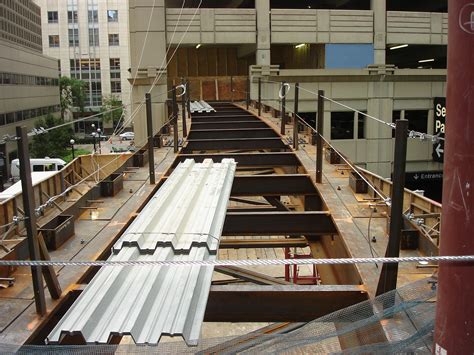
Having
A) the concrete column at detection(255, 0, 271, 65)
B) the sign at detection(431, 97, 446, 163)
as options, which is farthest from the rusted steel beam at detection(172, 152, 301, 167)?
the sign at detection(431, 97, 446, 163)

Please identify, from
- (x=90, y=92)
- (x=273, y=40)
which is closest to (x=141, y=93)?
(x=273, y=40)

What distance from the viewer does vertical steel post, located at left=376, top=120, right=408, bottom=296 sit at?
152 inches

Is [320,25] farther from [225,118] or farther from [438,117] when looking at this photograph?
[225,118]

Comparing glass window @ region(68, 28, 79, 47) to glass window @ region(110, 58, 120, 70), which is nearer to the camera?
glass window @ region(68, 28, 79, 47)

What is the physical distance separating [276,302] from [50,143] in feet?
183

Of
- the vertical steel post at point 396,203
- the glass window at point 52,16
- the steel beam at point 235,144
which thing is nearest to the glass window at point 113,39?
the glass window at point 52,16

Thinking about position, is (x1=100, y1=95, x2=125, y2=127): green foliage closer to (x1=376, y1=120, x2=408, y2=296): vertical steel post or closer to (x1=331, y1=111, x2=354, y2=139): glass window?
(x1=331, y1=111, x2=354, y2=139): glass window

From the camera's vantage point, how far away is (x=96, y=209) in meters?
7.51

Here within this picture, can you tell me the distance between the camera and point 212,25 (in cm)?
2922

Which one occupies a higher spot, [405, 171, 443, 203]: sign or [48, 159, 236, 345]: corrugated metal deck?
[48, 159, 236, 345]: corrugated metal deck

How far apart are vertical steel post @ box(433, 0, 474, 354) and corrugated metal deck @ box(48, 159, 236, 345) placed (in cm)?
162

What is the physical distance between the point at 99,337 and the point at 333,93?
2762 cm

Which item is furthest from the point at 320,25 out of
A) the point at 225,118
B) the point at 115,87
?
the point at 115,87

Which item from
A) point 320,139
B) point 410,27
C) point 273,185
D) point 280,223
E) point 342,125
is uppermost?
point 410,27
